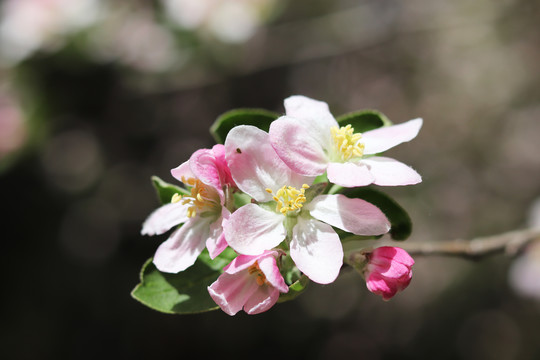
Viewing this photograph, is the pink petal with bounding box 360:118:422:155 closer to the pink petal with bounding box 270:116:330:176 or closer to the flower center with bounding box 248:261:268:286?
the pink petal with bounding box 270:116:330:176

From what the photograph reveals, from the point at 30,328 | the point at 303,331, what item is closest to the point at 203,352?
the point at 303,331

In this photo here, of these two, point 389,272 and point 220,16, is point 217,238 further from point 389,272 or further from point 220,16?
point 220,16

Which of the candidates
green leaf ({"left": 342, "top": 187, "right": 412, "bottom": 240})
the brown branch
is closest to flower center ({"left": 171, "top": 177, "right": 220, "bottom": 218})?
green leaf ({"left": 342, "top": 187, "right": 412, "bottom": 240})

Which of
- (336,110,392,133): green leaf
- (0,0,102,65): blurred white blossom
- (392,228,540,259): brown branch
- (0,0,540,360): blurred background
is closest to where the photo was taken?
(336,110,392,133): green leaf

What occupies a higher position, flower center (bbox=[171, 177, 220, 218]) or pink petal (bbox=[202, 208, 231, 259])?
flower center (bbox=[171, 177, 220, 218])

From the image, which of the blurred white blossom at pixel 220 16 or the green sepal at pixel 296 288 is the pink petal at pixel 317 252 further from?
the blurred white blossom at pixel 220 16

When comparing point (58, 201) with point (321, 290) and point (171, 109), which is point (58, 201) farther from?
point (321, 290)

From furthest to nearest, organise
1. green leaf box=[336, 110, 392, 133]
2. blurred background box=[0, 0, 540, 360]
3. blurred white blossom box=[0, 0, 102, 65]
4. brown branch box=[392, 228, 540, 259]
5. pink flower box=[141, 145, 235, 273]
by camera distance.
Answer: blurred background box=[0, 0, 540, 360], blurred white blossom box=[0, 0, 102, 65], brown branch box=[392, 228, 540, 259], green leaf box=[336, 110, 392, 133], pink flower box=[141, 145, 235, 273]
